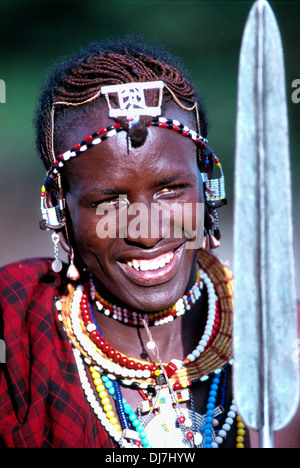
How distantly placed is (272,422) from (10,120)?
5745 mm

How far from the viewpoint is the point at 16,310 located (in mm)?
2586

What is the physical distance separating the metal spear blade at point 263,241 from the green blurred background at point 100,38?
4117 millimetres

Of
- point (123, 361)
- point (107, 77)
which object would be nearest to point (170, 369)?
point (123, 361)

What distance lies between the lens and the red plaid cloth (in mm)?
2338

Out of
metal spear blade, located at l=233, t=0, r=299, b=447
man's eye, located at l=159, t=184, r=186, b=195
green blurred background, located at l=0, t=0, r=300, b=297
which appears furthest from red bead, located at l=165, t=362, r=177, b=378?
green blurred background, located at l=0, t=0, r=300, b=297

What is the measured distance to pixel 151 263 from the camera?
246 centimetres

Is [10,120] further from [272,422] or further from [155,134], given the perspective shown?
[272,422]

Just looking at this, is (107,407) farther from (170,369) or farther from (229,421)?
(229,421)

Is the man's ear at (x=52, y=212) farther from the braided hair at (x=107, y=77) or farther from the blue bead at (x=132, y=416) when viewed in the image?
the blue bead at (x=132, y=416)

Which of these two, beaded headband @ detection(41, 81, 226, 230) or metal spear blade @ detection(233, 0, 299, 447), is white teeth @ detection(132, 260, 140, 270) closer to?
beaded headband @ detection(41, 81, 226, 230)

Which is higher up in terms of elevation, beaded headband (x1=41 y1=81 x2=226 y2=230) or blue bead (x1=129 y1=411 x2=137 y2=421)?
beaded headband (x1=41 y1=81 x2=226 y2=230)

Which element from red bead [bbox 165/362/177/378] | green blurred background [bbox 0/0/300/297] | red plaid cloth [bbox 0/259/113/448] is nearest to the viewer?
red plaid cloth [bbox 0/259/113/448]

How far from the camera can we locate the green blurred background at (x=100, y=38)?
20.2ft

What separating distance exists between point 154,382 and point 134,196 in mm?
786
